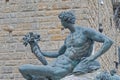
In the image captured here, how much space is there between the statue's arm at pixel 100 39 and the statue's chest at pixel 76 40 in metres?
0.09

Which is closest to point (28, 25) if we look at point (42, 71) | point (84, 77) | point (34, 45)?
point (34, 45)

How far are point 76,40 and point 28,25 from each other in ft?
14.6

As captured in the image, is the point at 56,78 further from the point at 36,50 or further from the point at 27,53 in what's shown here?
the point at 27,53

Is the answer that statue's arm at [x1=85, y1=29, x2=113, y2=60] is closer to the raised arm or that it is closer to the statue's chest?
the statue's chest

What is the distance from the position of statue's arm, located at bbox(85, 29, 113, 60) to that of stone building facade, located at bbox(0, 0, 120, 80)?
402 cm

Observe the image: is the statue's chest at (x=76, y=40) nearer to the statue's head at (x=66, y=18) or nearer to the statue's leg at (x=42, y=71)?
the statue's head at (x=66, y=18)

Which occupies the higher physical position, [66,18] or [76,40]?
[66,18]

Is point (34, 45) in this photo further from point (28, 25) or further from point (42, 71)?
point (28, 25)

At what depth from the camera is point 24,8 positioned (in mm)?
10516

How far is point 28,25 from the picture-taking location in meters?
10.4

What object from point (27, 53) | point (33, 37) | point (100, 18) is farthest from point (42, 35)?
point (33, 37)

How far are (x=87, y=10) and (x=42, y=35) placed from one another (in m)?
1.25

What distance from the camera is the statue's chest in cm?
603

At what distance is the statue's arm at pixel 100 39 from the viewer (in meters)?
5.85
